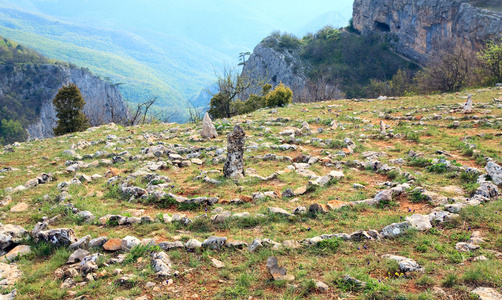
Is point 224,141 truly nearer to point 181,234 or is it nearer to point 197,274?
point 181,234

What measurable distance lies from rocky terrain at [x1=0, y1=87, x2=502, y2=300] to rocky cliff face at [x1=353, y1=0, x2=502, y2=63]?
235ft

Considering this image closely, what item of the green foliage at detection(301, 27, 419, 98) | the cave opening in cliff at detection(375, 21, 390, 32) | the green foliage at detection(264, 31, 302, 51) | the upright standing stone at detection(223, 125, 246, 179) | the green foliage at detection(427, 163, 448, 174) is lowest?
the green foliage at detection(427, 163, 448, 174)

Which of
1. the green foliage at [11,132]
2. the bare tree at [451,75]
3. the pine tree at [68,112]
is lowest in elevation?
the green foliage at [11,132]

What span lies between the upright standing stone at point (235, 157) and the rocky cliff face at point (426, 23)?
73.5m

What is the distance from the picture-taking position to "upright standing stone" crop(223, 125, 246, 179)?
8.78 metres

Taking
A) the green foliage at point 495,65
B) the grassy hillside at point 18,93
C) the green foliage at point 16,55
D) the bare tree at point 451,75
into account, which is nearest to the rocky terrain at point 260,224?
the green foliage at point 495,65

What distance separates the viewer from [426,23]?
8356cm

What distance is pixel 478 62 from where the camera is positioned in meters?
42.1

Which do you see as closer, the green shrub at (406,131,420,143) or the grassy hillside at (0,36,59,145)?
the green shrub at (406,131,420,143)

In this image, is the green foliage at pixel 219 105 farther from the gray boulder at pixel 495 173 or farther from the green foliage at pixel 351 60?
the green foliage at pixel 351 60

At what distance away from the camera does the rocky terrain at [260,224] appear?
13.9 feet

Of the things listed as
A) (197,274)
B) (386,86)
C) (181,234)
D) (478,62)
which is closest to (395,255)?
(197,274)

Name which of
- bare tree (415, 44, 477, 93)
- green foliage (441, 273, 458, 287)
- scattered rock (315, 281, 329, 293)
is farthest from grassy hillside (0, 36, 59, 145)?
green foliage (441, 273, 458, 287)

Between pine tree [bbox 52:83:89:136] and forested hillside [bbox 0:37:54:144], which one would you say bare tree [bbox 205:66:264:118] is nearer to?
pine tree [bbox 52:83:89:136]
